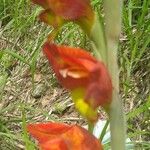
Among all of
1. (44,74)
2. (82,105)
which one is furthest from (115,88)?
(44,74)

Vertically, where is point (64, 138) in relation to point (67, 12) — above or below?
below

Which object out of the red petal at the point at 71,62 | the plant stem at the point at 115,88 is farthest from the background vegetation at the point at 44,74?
the red petal at the point at 71,62

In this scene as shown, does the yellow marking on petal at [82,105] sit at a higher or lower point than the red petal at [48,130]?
higher

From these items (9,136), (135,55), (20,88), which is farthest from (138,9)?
(9,136)

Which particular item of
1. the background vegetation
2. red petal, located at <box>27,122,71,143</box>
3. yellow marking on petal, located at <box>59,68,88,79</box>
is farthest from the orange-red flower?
the background vegetation

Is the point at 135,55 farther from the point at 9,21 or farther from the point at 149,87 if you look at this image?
the point at 9,21

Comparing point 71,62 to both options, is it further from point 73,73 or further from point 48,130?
point 48,130

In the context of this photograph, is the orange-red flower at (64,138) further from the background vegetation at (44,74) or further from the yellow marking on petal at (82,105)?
the background vegetation at (44,74)
